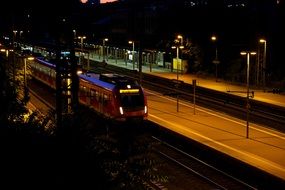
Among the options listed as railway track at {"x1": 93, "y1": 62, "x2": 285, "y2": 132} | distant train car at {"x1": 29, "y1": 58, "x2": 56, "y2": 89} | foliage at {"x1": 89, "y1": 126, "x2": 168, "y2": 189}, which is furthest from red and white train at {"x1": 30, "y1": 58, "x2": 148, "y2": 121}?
foliage at {"x1": 89, "y1": 126, "x2": 168, "y2": 189}

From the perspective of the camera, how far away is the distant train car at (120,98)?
28300 millimetres

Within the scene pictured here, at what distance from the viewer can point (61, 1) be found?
17812mm

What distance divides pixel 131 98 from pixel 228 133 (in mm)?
5274

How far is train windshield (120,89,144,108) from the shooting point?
28500 millimetres

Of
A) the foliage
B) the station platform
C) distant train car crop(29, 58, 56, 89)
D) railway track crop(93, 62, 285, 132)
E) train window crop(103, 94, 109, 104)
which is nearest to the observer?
the foliage

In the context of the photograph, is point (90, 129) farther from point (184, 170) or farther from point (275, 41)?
point (275, 41)

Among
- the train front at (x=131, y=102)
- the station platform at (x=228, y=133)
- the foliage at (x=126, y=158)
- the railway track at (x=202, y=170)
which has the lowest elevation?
the railway track at (x=202, y=170)

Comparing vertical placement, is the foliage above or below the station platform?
above

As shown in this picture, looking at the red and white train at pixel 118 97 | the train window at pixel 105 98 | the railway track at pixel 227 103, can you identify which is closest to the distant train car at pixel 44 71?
the railway track at pixel 227 103

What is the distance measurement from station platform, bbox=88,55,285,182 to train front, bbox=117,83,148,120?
1681 millimetres

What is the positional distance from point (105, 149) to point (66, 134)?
3.29ft

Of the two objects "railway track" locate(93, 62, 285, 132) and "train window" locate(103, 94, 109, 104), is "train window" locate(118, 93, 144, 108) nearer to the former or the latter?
"train window" locate(103, 94, 109, 104)

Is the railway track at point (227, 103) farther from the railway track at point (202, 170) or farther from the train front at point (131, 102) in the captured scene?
the railway track at point (202, 170)

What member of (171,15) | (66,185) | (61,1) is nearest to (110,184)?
(66,185)
